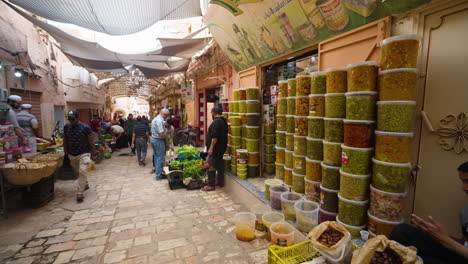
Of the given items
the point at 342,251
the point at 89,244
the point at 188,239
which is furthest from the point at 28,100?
the point at 342,251

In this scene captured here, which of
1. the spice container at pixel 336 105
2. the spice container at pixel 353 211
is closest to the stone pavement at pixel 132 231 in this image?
the spice container at pixel 353 211

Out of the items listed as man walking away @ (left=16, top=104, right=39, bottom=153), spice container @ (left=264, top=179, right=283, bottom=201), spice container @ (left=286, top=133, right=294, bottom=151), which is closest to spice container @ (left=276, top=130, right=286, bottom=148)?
spice container @ (left=286, top=133, right=294, bottom=151)

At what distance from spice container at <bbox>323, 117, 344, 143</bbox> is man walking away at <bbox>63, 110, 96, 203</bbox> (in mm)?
5039

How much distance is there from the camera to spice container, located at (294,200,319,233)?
262 cm

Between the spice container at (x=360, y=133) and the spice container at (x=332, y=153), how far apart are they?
0.73 ft

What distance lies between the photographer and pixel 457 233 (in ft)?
6.70

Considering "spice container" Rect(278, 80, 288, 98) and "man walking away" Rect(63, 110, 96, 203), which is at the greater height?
"spice container" Rect(278, 80, 288, 98)

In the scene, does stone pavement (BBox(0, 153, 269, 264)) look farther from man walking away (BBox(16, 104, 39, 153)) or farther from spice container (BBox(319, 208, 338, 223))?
man walking away (BBox(16, 104, 39, 153))

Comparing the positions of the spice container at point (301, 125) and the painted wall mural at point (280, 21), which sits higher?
the painted wall mural at point (280, 21)

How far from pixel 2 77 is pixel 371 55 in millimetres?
8470

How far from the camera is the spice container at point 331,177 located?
2.49m

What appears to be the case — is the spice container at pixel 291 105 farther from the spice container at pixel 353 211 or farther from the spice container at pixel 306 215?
the spice container at pixel 353 211

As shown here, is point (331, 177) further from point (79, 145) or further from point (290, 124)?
point (79, 145)

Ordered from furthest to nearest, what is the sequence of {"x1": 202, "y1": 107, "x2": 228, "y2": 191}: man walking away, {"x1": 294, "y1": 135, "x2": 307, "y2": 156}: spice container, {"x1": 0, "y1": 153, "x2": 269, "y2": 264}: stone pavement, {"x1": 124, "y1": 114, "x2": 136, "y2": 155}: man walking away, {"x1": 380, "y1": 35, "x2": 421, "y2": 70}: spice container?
{"x1": 124, "y1": 114, "x2": 136, "y2": 155}: man walking away, {"x1": 202, "y1": 107, "x2": 228, "y2": 191}: man walking away, {"x1": 294, "y1": 135, "x2": 307, "y2": 156}: spice container, {"x1": 0, "y1": 153, "x2": 269, "y2": 264}: stone pavement, {"x1": 380, "y1": 35, "x2": 421, "y2": 70}: spice container
